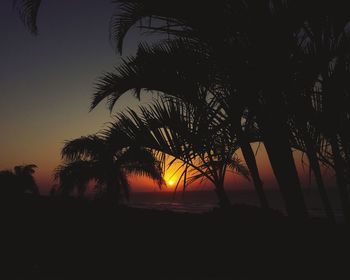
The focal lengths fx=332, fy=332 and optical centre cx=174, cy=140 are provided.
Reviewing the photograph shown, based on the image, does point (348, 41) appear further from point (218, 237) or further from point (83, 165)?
point (83, 165)

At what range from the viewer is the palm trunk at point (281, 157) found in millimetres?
2156

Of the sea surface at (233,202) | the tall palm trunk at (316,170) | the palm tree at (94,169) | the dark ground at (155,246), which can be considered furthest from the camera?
the sea surface at (233,202)

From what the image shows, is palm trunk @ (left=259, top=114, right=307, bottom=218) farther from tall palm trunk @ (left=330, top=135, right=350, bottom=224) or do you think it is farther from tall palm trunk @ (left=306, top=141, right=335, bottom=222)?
tall palm trunk @ (left=330, top=135, right=350, bottom=224)

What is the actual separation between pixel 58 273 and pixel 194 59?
1.94 m

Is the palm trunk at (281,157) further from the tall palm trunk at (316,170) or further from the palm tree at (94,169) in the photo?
the palm tree at (94,169)

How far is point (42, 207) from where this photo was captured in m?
3.25

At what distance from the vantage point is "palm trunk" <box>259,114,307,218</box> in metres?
2.16

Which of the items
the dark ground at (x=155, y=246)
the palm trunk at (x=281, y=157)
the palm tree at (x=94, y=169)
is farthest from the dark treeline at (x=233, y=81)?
the palm tree at (x=94, y=169)

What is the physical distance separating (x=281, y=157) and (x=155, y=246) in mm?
1542

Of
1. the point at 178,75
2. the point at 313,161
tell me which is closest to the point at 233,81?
the point at 178,75

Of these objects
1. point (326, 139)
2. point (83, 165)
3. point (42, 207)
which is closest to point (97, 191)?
point (83, 165)

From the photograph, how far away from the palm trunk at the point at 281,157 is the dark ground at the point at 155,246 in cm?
26

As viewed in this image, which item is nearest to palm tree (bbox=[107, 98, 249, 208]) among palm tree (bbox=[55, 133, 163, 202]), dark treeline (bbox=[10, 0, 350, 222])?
dark treeline (bbox=[10, 0, 350, 222])

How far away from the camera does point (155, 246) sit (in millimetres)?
3078
